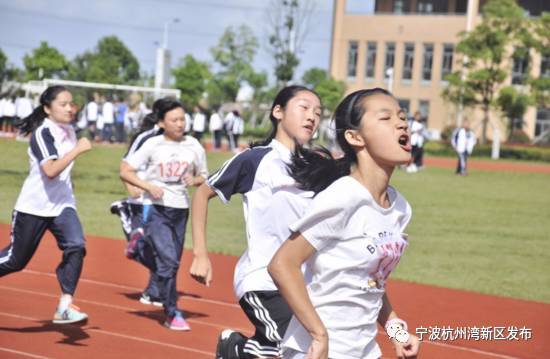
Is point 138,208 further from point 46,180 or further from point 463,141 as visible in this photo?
point 463,141

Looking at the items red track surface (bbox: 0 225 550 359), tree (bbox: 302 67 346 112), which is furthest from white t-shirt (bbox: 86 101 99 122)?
red track surface (bbox: 0 225 550 359)

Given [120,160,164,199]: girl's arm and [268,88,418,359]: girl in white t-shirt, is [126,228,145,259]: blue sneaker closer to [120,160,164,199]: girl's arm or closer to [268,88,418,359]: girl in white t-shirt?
[120,160,164,199]: girl's arm

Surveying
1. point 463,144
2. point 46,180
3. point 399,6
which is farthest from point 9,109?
point 399,6

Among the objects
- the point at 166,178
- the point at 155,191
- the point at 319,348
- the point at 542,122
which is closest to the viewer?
the point at 319,348

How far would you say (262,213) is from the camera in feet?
18.1

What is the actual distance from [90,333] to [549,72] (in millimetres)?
60219

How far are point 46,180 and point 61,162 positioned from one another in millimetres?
340

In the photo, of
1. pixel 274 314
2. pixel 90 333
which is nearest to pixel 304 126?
pixel 274 314

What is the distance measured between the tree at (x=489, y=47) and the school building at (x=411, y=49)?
40.8 ft

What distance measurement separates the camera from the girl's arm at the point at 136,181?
867 cm

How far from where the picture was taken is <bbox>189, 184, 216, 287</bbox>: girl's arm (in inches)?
213

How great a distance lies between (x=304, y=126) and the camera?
589 centimetres

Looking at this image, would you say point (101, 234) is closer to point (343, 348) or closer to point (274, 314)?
point (274, 314)

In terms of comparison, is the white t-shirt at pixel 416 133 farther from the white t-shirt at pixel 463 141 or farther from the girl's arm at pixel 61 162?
the girl's arm at pixel 61 162
